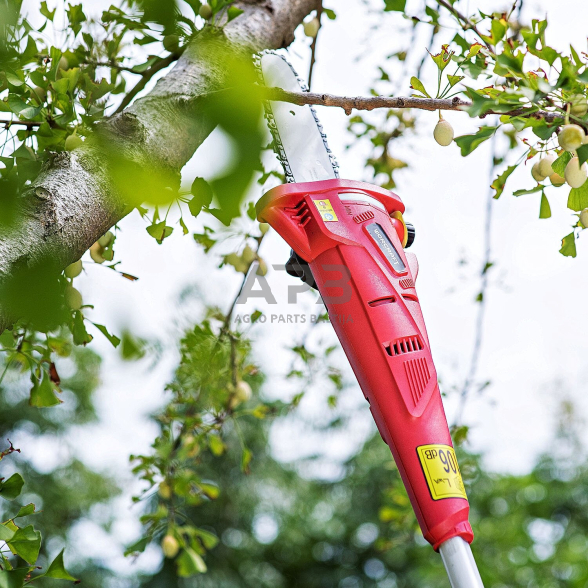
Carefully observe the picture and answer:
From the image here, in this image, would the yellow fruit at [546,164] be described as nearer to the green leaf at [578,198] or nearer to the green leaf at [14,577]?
the green leaf at [578,198]

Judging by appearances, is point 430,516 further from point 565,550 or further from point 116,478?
point 565,550

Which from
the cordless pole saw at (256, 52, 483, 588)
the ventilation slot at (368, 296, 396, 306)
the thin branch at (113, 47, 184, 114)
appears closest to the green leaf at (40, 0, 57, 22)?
the thin branch at (113, 47, 184, 114)

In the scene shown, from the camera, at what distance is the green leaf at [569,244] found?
1.78ft

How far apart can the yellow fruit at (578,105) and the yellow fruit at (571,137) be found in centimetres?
1

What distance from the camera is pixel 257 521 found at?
3.90 meters

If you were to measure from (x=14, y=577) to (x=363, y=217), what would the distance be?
38 cm

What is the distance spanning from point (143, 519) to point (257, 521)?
321 centimetres

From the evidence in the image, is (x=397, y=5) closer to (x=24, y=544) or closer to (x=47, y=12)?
(x=47, y=12)

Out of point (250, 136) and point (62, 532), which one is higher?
point (62, 532)

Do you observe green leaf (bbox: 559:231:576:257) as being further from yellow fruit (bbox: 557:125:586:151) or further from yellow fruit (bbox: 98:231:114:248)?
yellow fruit (bbox: 98:231:114:248)

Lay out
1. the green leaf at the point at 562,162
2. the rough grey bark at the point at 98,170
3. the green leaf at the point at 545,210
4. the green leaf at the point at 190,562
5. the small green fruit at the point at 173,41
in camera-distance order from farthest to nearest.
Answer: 1. the green leaf at the point at 190,562
2. the green leaf at the point at 545,210
3. the green leaf at the point at 562,162
4. the rough grey bark at the point at 98,170
5. the small green fruit at the point at 173,41

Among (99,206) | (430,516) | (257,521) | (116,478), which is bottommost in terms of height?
(430,516)

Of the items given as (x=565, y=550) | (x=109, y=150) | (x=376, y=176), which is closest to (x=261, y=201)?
(x=109, y=150)

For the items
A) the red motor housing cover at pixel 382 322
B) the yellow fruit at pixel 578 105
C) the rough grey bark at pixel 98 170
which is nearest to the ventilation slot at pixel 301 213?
the red motor housing cover at pixel 382 322
